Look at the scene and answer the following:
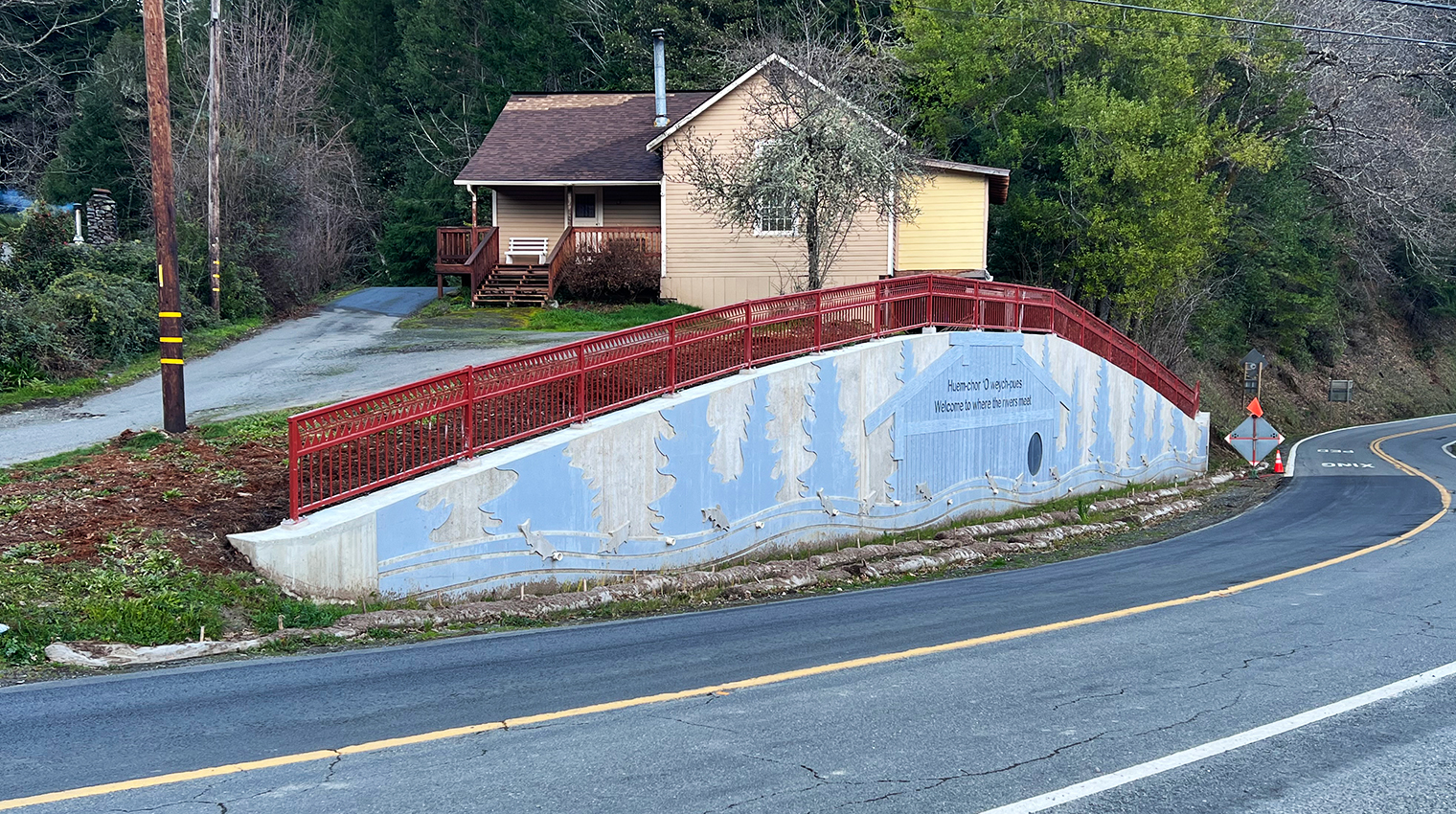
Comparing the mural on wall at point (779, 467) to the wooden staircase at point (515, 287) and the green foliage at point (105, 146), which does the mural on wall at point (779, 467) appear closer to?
the wooden staircase at point (515, 287)

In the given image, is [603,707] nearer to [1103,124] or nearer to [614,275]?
[614,275]

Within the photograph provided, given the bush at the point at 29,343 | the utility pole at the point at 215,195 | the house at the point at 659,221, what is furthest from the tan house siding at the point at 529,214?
the bush at the point at 29,343

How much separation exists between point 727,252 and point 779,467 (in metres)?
15.0

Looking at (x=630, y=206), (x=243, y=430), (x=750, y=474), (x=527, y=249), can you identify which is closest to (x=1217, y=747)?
(x=750, y=474)

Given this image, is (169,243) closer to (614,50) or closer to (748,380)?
(748,380)

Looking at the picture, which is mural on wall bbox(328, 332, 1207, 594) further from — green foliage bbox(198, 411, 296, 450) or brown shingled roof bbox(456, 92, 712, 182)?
brown shingled roof bbox(456, 92, 712, 182)

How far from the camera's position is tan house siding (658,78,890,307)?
28703 millimetres

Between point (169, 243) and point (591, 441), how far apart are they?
5924 millimetres

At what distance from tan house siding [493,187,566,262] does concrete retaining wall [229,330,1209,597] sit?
16.3 m

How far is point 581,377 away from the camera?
12805 mm

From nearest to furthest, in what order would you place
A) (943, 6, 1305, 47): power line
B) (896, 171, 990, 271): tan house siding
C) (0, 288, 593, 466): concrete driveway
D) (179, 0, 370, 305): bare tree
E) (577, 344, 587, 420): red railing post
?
(577, 344, 587, 420): red railing post, (0, 288, 593, 466): concrete driveway, (896, 171, 990, 271): tan house siding, (179, 0, 370, 305): bare tree, (943, 6, 1305, 47): power line

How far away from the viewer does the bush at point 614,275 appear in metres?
29.1

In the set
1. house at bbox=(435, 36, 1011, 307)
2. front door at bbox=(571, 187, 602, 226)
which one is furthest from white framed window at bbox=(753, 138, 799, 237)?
front door at bbox=(571, 187, 602, 226)

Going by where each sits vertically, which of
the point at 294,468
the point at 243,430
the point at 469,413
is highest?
the point at 469,413
